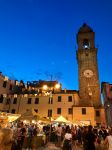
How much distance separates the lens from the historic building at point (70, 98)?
125 ft

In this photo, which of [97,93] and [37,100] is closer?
[37,100]

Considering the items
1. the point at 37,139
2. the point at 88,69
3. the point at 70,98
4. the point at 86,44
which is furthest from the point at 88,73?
the point at 37,139

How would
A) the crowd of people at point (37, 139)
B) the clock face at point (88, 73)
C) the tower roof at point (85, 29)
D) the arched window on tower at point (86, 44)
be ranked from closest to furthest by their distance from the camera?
the crowd of people at point (37, 139) < the clock face at point (88, 73) < the arched window on tower at point (86, 44) < the tower roof at point (85, 29)

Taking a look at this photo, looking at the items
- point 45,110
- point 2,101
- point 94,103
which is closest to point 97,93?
point 94,103

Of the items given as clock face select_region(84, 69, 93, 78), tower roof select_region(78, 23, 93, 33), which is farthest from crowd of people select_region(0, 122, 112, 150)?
tower roof select_region(78, 23, 93, 33)

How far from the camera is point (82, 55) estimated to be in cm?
4791

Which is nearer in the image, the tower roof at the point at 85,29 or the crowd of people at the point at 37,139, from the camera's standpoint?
the crowd of people at the point at 37,139

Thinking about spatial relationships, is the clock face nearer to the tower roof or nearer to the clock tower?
the clock tower

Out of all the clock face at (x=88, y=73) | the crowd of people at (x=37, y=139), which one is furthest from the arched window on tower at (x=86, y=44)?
the crowd of people at (x=37, y=139)

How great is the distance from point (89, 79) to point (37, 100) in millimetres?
14510

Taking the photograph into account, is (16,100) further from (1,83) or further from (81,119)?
(81,119)

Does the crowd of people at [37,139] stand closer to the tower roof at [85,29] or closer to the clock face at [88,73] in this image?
the clock face at [88,73]

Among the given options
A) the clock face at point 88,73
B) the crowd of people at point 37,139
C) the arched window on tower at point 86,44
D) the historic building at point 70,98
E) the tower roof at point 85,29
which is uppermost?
the tower roof at point 85,29

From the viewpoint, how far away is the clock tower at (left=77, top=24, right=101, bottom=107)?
142 ft
